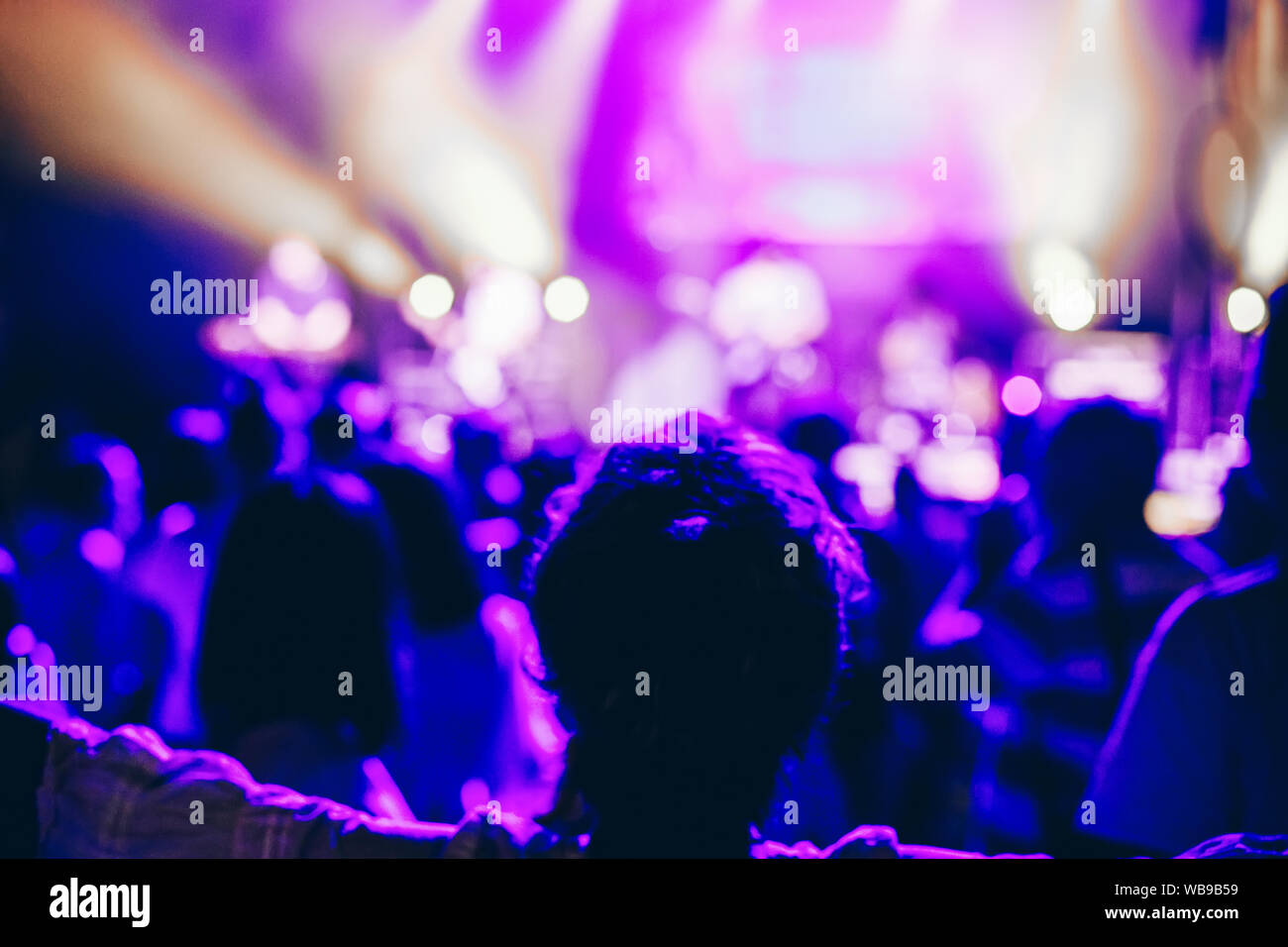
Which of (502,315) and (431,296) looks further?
(431,296)

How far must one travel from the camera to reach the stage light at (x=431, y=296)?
10.6 feet

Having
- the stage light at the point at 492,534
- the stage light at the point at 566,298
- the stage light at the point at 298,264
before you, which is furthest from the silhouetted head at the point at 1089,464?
the stage light at the point at 298,264

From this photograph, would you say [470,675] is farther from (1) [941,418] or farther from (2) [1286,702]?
(2) [1286,702]

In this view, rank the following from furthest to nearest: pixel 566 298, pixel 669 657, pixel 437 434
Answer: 1. pixel 566 298
2. pixel 437 434
3. pixel 669 657

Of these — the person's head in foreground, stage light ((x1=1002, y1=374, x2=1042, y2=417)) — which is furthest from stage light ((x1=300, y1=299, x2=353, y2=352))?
stage light ((x1=1002, y1=374, x2=1042, y2=417))

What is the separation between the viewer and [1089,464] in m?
1.93

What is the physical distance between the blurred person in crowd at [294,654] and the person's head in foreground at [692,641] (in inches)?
22.2

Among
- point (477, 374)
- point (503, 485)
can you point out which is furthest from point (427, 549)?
point (477, 374)

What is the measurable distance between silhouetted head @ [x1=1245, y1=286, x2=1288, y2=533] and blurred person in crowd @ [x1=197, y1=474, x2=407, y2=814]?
1745 millimetres

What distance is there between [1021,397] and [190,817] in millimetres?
2987

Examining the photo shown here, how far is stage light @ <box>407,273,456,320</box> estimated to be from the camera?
10.6 feet

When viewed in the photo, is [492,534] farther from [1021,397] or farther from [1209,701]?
[1021,397]

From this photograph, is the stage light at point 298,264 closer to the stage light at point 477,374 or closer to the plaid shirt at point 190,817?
the stage light at point 477,374
